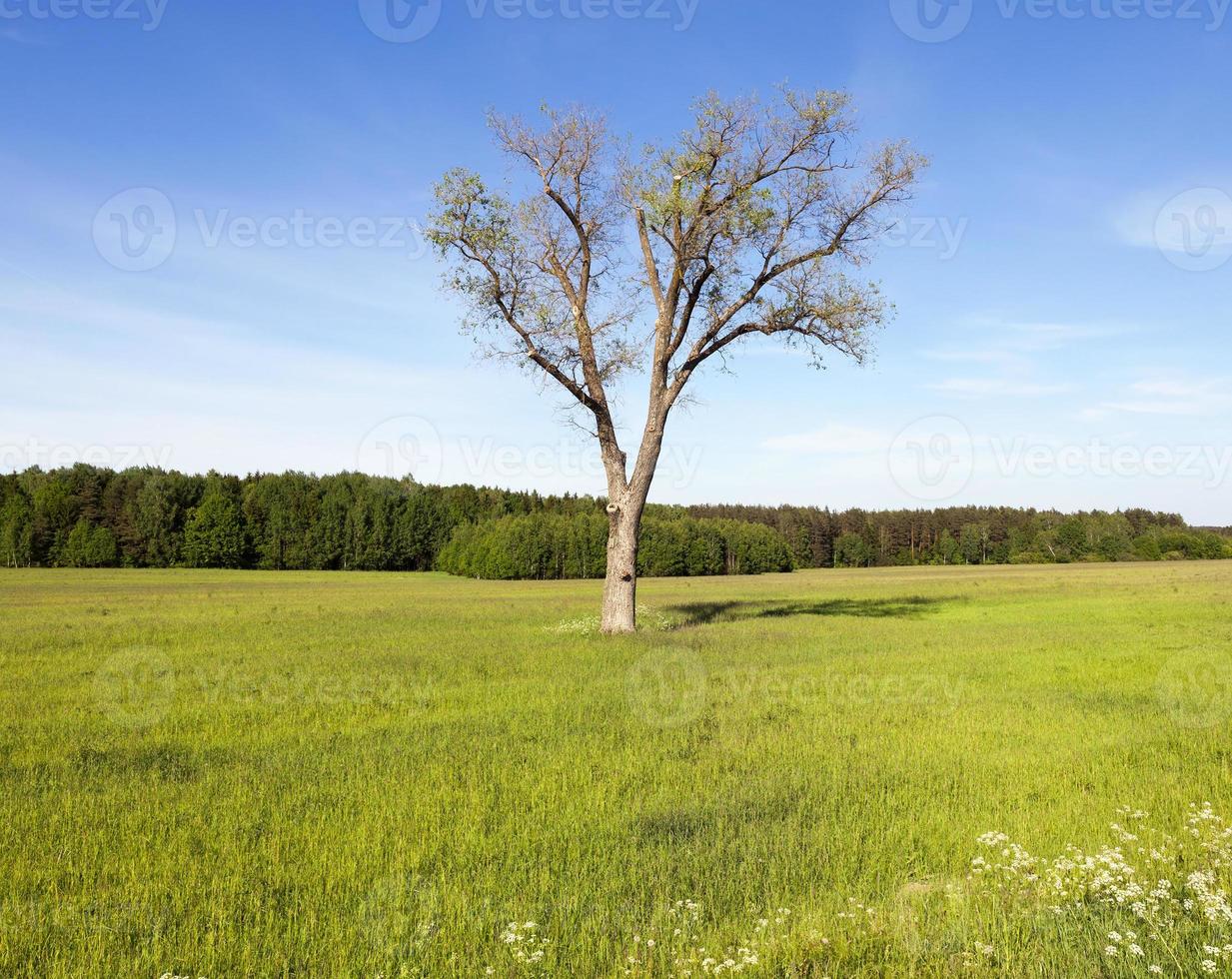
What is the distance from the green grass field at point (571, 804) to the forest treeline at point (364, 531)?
7473 cm

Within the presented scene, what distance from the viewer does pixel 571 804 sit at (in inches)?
276

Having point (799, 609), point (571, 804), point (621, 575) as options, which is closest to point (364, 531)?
point (799, 609)

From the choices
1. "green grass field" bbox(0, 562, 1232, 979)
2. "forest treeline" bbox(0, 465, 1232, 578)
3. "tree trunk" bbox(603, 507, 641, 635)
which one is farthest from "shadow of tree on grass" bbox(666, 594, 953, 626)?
"forest treeline" bbox(0, 465, 1232, 578)

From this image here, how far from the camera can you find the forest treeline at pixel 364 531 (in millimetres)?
89812

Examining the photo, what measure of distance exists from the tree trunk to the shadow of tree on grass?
138 inches

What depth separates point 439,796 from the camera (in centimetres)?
716

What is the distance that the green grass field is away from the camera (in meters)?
4.51

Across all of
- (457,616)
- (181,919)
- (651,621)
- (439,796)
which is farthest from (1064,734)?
(457,616)

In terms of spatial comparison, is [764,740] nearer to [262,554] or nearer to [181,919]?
[181,919]

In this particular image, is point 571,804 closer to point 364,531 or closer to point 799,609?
point 799,609

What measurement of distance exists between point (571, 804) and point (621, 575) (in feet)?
48.3

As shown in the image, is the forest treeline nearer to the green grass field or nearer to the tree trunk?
the tree trunk

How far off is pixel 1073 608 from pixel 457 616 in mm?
23474

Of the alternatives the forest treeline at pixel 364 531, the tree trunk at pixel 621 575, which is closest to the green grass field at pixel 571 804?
the tree trunk at pixel 621 575
